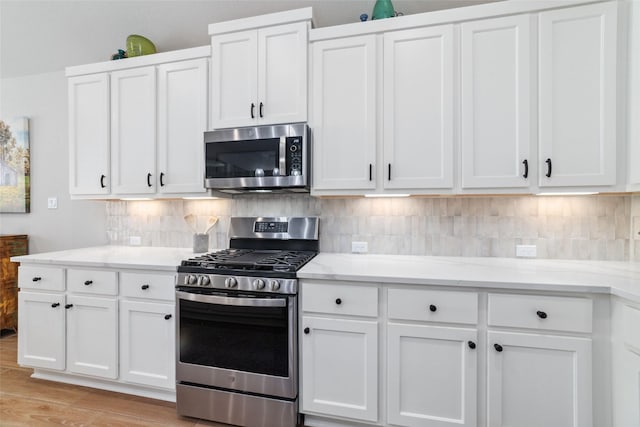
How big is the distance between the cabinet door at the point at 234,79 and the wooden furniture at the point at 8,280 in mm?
2610

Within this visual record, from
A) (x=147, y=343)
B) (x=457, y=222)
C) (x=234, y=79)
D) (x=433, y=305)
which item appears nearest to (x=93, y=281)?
(x=147, y=343)

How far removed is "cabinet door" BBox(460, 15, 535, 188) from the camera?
5.38 feet

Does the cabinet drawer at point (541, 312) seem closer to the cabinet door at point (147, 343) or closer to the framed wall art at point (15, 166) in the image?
the cabinet door at point (147, 343)

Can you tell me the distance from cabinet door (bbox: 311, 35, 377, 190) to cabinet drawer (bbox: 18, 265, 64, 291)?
1.92 meters

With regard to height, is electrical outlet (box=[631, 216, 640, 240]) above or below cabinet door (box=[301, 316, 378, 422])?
above

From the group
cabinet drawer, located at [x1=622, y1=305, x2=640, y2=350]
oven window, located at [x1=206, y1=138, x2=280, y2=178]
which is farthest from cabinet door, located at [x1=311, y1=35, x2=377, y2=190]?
cabinet drawer, located at [x1=622, y1=305, x2=640, y2=350]

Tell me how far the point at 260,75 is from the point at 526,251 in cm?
214

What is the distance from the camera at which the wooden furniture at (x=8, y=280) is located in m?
2.81

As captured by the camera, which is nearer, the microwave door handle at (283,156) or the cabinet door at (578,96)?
the cabinet door at (578,96)

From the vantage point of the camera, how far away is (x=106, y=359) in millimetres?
1961

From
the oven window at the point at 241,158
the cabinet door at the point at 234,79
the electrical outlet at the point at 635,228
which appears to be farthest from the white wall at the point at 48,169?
the electrical outlet at the point at 635,228

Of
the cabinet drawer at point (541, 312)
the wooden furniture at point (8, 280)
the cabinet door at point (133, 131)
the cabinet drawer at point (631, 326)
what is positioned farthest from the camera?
the wooden furniture at point (8, 280)

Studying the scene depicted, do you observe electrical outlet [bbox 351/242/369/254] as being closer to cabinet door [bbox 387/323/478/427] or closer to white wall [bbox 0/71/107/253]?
cabinet door [bbox 387/323/478/427]

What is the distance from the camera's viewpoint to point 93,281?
6.49 feet
